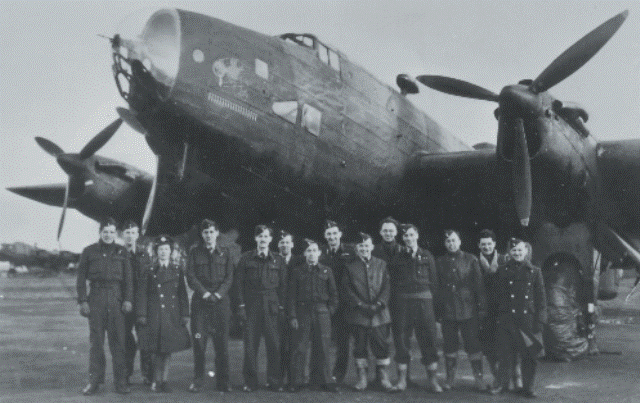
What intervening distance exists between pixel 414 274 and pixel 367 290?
0.63m

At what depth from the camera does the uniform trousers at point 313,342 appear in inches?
320

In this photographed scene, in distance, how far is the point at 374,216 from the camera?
11969mm

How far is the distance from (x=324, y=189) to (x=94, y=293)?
4.05 meters

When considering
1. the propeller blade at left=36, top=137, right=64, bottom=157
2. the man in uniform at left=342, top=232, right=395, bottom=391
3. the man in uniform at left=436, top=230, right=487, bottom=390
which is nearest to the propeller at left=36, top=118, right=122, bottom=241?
the propeller blade at left=36, top=137, right=64, bottom=157

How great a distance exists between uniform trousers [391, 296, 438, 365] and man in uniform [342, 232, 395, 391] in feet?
0.46

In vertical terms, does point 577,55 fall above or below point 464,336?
above

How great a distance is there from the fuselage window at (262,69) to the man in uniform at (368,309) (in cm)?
300

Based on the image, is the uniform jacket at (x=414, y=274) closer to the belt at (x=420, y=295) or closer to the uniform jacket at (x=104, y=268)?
the belt at (x=420, y=295)

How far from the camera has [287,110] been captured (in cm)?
1000

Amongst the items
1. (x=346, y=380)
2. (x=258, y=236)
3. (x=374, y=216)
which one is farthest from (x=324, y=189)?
(x=346, y=380)

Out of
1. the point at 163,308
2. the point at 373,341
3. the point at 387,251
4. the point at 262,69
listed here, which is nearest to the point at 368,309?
the point at 373,341

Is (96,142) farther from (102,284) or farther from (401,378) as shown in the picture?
(401,378)

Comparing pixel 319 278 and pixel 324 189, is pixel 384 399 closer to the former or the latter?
pixel 319 278

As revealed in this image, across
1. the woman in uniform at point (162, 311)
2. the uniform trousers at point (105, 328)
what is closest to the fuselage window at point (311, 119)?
the woman in uniform at point (162, 311)
